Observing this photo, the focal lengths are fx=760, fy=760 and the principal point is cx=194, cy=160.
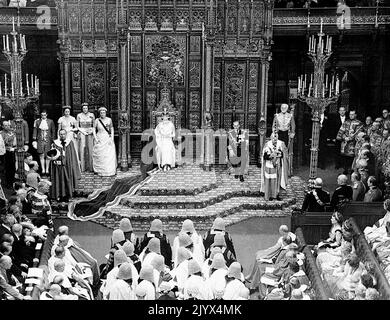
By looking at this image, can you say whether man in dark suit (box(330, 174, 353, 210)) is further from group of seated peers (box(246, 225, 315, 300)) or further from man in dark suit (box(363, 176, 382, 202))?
group of seated peers (box(246, 225, 315, 300))

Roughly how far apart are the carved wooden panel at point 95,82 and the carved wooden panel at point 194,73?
2.38 metres

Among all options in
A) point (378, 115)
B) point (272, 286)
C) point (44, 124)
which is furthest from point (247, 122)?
point (272, 286)

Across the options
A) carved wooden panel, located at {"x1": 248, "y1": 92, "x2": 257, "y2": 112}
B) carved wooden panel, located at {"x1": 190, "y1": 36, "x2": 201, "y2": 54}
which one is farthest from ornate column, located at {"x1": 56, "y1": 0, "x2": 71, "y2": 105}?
carved wooden panel, located at {"x1": 248, "y1": 92, "x2": 257, "y2": 112}

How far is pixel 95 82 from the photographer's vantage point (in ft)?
67.1

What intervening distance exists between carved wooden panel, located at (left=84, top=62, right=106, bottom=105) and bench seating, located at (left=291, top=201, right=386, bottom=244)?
7846 mm

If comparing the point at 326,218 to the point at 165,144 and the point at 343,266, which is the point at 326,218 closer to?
the point at 343,266

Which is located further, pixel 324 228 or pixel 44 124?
pixel 44 124

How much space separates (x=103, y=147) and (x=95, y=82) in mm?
2314

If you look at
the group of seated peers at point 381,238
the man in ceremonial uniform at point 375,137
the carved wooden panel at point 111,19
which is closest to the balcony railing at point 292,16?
the carved wooden panel at point 111,19

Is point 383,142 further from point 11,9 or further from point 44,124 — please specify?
point 11,9

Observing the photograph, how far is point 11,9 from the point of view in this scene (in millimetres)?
20750

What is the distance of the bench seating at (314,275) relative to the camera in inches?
471

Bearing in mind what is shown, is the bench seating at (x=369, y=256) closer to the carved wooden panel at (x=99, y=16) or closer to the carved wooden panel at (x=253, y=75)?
the carved wooden panel at (x=253, y=75)

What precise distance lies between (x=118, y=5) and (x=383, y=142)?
7537 millimetres
